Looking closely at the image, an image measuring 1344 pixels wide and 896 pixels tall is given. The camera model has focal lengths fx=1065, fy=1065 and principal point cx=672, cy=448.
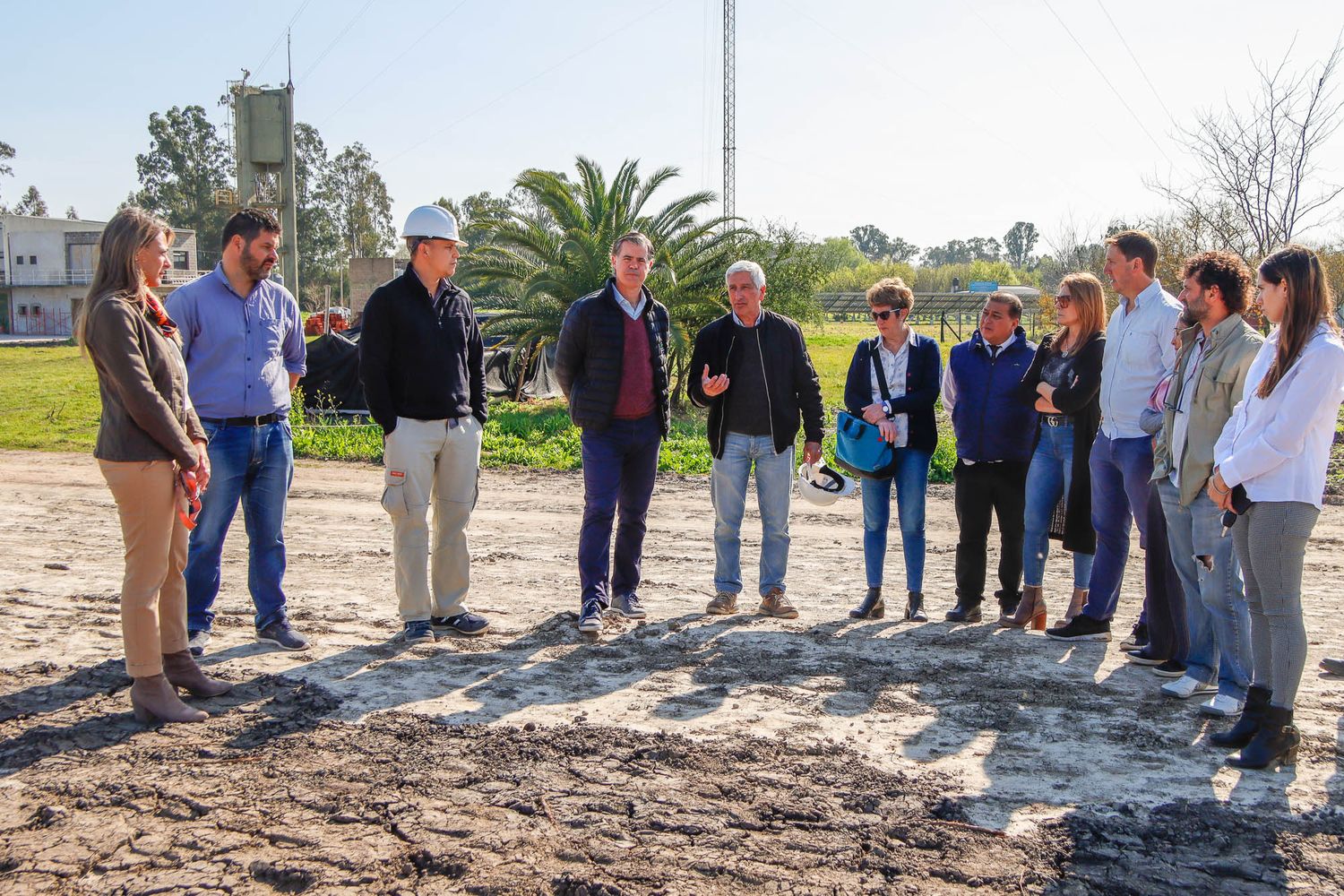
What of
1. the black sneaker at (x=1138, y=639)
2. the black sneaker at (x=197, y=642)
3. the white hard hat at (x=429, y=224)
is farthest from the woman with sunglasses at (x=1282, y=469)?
the black sneaker at (x=197, y=642)

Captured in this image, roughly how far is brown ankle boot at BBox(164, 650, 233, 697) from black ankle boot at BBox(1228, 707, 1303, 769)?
14.3 ft

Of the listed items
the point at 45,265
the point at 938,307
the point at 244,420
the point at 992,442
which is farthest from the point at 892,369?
the point at 45,265

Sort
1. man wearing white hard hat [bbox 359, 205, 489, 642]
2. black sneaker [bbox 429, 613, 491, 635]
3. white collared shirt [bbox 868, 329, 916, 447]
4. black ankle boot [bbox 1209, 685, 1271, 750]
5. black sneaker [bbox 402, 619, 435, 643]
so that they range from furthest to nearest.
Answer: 1. white collared shirt [bbox 868, 329, 916, 447]
2. black sneaker [bbox 429, 613, 491, 635]
3. black sneaker [bbox 402, 619, 435, 643]
4. man wearing white hard hat [bbox 359, 205, 489, 642]
5. black ankle boot [bbox 1209, 685, 1271, 750]

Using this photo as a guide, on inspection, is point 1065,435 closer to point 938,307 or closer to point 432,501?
point 432,501

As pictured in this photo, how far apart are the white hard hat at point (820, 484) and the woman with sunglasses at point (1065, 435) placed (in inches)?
43.2

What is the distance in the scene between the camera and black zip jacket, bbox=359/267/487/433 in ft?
18.1

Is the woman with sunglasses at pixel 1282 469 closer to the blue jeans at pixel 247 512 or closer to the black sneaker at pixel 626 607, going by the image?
the black sneaker at pixel 626 607

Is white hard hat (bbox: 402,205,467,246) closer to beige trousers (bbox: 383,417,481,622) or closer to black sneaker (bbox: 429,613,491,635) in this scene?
beige trousers (bbox: 383,417,481,622)

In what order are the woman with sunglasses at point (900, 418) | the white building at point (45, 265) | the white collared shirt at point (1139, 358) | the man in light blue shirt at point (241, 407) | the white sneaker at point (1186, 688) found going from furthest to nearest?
the white building at point (45, 265) < the woman with sunglasses at point (900, 418) < the white collared shirt at point (1139, 358) < the man in light blue shirt at point (241, 407) < the white sneaker at point (1186, 688)

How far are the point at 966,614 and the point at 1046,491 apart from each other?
86 centimetres

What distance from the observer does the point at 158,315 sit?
4617 mm

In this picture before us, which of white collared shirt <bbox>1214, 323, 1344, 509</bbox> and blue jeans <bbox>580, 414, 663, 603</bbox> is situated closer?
white collared shirt <bbox>1214, 323, 1344, 509</bbox>

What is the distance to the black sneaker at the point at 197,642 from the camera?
213 inches

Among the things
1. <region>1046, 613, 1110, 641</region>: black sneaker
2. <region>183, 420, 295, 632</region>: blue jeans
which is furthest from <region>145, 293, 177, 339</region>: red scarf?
<region>1046, 613, 1110, 641</region>: black sneaker
